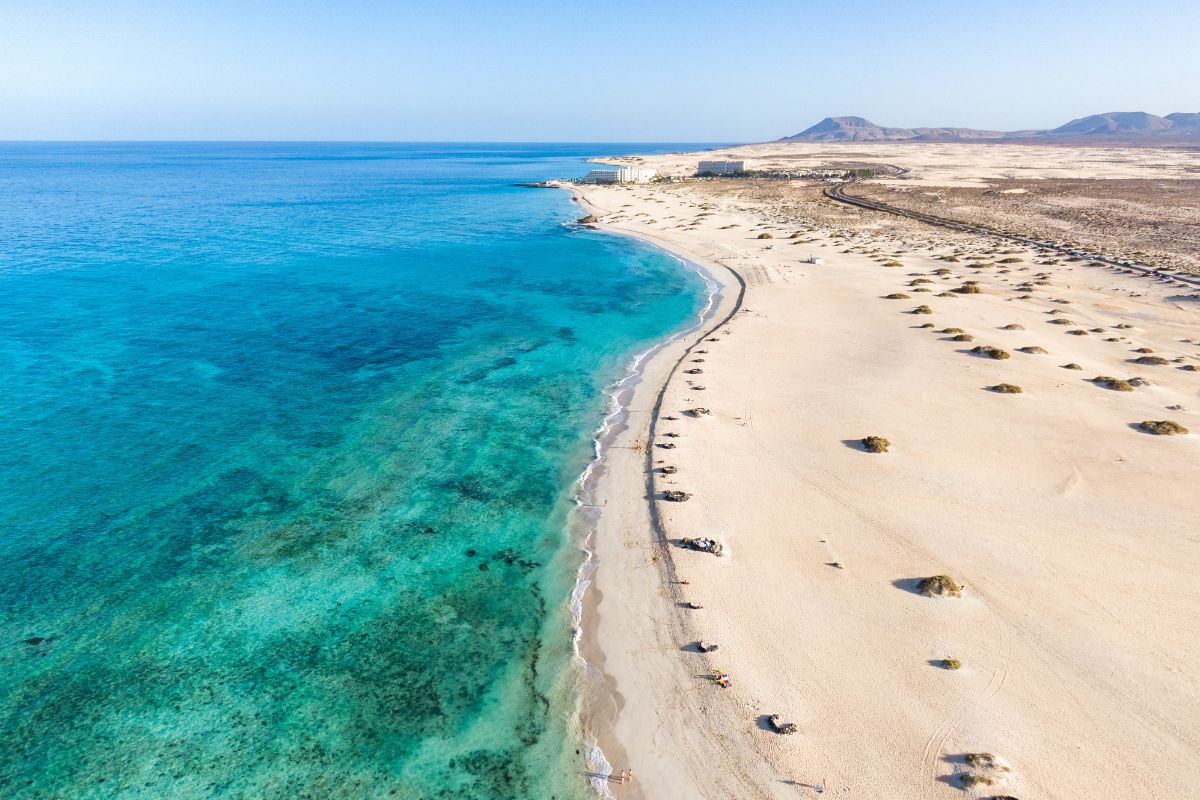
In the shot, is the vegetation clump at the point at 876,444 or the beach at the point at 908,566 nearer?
the beach at the point at 908,566

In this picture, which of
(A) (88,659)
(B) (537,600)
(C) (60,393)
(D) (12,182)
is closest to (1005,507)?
(B) (537,600)

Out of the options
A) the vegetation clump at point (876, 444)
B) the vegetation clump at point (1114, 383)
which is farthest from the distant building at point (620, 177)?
the vegetation clump at point (876, 444)

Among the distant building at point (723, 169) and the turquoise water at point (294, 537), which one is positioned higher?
the distant building at point (723, 169)

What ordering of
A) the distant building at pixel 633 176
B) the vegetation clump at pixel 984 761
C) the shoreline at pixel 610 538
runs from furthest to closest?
the distant building at pixel 633 176 < the shoreline at pixel 610 538 < the vegetation clump at pixel 984 761

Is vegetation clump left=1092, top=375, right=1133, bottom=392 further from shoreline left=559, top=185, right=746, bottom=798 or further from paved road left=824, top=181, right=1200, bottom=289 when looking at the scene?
paved road left=824, top=181, right=1200, bottom=289

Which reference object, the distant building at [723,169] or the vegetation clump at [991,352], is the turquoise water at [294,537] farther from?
the distant building at [723,169]

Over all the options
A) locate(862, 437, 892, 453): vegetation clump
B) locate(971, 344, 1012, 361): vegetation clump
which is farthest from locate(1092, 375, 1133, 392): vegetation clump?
locate(862, 437, 892, 453): vegetation clump

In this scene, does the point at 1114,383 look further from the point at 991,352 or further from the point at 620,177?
the point at 620,177
